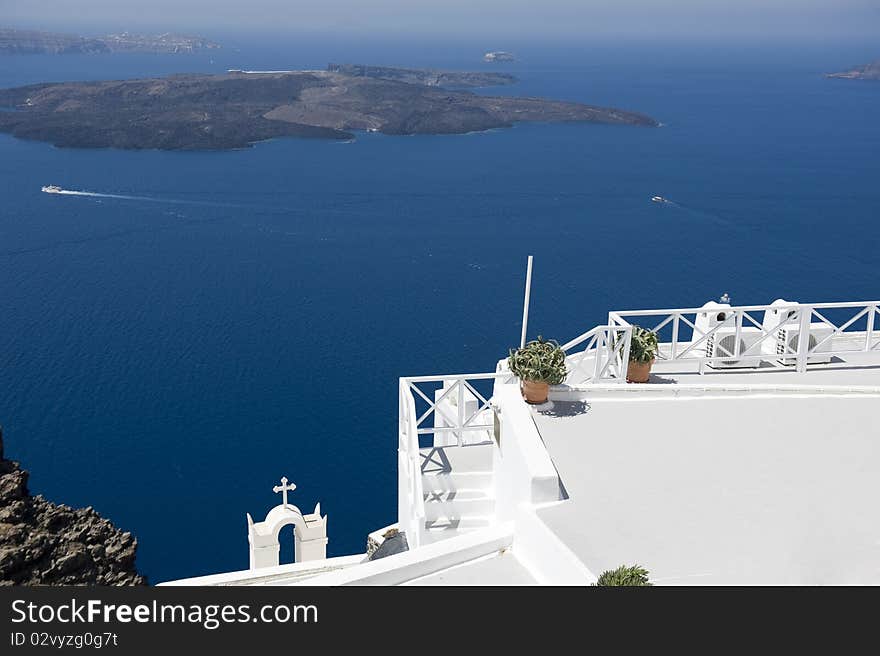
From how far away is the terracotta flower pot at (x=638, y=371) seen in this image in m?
13.3

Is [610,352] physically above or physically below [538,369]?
below

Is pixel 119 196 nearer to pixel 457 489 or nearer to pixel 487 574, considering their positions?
pixel 457 489

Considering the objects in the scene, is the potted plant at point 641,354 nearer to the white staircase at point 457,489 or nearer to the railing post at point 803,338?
the white staircase at point 457,489

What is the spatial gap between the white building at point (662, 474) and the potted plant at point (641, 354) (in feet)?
0.64

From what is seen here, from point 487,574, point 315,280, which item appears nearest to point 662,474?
point 487,574

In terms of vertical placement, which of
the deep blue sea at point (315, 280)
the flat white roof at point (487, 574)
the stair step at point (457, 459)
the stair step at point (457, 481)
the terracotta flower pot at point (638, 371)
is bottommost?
the deep blue sea at point (315, 280)

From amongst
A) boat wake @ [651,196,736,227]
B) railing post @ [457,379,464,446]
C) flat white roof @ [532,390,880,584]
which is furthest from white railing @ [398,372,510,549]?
boat wake @ [651,196,736,227]

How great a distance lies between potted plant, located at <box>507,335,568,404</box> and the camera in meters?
11.5

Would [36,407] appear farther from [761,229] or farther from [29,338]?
[761,229]

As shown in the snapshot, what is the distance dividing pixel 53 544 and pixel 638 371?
8609 mm

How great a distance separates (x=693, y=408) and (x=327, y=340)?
38.5m

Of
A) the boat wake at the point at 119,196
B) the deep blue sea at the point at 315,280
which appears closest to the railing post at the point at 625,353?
the deep blue sea at the point at 315,280

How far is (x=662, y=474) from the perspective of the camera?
10.1m
